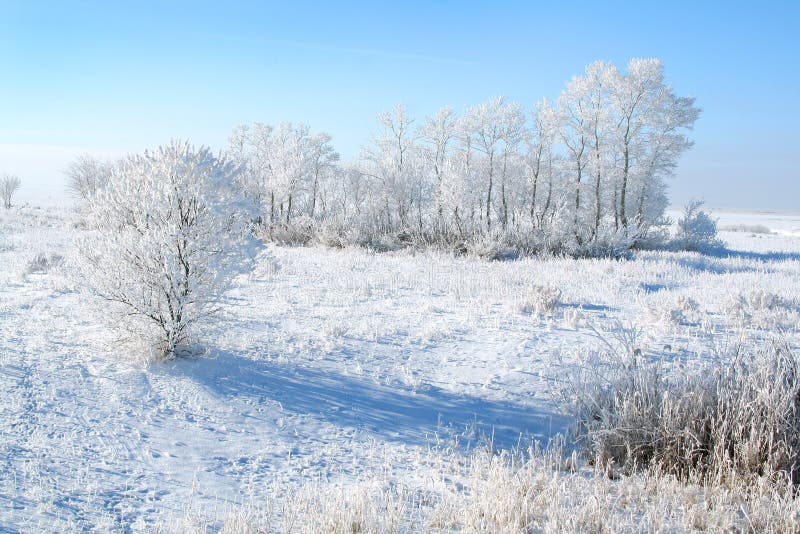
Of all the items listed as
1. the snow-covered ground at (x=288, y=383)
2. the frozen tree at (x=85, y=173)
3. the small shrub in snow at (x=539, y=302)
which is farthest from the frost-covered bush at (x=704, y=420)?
the frozen tree at (x=85, y=173)

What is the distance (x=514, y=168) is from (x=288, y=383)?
2410 centimetres

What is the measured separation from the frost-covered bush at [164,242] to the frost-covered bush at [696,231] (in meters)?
23.2

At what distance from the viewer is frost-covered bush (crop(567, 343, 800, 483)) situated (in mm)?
3475

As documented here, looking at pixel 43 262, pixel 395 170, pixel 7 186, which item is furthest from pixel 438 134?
pixel 7 186

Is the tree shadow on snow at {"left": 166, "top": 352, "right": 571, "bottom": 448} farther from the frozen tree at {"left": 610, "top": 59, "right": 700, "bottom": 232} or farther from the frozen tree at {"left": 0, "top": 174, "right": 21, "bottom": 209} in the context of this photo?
the frozen tree at {"left": 0, "top": 174, "right": 21, "bottom": 209}

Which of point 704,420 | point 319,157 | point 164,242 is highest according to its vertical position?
point 319,157

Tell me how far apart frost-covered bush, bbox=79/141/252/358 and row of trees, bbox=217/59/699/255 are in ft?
42.4

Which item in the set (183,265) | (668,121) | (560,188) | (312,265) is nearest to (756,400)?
(183,265)

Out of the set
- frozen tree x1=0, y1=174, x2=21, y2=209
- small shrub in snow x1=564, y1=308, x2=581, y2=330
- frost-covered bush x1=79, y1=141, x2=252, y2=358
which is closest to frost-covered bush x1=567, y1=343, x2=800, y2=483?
small shrub in snow x1=564, y1=308, x2=581, y2=330

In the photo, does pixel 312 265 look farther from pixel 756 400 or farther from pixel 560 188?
pixel 560 188

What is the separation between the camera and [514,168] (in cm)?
2706

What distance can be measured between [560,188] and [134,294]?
25077 mm

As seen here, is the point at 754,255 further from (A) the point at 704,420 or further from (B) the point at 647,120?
(A) the point at 704,420

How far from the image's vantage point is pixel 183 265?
5418 millimetres
